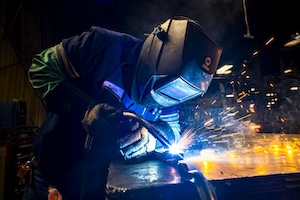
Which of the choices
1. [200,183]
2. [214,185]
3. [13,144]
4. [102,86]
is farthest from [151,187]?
[13,144]

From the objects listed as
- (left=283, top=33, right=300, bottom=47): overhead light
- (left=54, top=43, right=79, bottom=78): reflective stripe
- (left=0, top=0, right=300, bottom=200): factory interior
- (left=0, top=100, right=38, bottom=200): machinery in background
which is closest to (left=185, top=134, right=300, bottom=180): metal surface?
(left=0, top=0, right=300, bottom=200): factory interior

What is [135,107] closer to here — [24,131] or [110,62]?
[110,62]

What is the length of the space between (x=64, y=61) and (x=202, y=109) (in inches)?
212

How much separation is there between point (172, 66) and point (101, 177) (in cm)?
91

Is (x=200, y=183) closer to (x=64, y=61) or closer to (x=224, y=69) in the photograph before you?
(x=64, y=61)

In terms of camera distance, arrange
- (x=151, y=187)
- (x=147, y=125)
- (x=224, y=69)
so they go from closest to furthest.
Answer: (x=151, y=187), (x=147, y=125), (x=224, y=69)

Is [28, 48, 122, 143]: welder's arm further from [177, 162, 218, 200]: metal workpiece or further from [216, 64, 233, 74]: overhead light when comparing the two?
[216, 64, 233, 74]: overhead light

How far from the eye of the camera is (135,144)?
152cm

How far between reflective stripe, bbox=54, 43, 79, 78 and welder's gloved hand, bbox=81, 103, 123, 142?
1.38 feet

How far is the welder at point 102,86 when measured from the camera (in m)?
1.40

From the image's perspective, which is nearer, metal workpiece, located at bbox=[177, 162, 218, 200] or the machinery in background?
metal workpiece, located at bbox=[177, 162, 218, 200]

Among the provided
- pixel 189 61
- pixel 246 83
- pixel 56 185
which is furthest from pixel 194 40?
pixel 246 83

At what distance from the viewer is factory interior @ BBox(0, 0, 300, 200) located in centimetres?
100

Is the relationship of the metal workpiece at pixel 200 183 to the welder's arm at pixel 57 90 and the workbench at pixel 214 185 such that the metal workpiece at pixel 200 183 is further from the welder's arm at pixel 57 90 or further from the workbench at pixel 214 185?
the welder's arm at pixel 57 90
